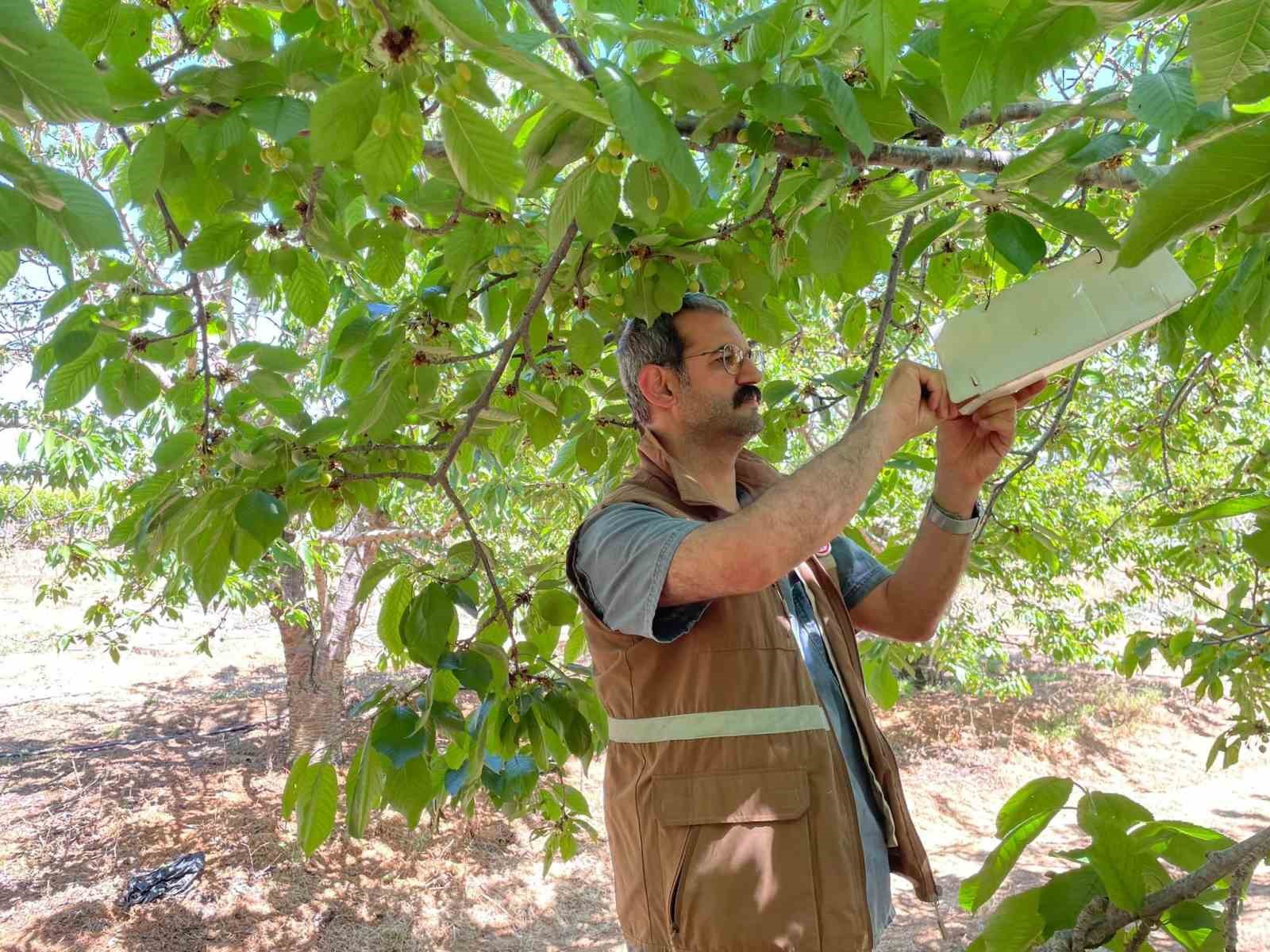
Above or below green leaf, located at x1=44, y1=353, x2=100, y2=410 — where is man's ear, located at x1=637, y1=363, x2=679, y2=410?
below

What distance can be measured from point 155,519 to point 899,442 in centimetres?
123

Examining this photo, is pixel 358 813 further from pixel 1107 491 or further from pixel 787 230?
pixel 1107 491

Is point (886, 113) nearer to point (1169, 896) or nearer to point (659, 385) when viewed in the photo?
point (659, 385)

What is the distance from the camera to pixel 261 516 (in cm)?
140

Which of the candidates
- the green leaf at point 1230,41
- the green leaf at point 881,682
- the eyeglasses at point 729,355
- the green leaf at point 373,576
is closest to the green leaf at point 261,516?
the green leaf at point 373,576

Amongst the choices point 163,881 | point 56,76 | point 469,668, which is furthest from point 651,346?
point 163,881

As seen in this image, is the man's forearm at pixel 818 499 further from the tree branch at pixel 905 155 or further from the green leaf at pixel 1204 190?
the green leaf at pixel 1204 190

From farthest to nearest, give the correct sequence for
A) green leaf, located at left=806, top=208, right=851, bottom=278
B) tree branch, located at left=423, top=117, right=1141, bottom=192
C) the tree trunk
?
the tree trunk < green leaf, located at left=806, top=208, right=851, bottom=278 < tree branch, located at left=423, top=117, right=1141, bottom=192

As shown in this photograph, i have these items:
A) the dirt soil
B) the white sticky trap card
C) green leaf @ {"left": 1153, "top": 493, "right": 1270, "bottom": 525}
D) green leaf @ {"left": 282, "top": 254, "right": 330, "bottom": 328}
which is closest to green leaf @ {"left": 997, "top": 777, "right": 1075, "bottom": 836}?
green leaf @ {"left": 1153, "top": 493, "right": 1270, "bottom": 525}

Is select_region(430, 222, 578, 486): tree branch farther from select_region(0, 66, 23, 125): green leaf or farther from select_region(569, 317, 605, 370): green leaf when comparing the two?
select_region(0, 66, 23, 125): green leaf

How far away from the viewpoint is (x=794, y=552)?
129cm

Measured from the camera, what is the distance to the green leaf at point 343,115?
796 millimetres

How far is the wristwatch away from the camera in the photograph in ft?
5.72

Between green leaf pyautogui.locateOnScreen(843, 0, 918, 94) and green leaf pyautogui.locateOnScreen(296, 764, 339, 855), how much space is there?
1.31 meters
